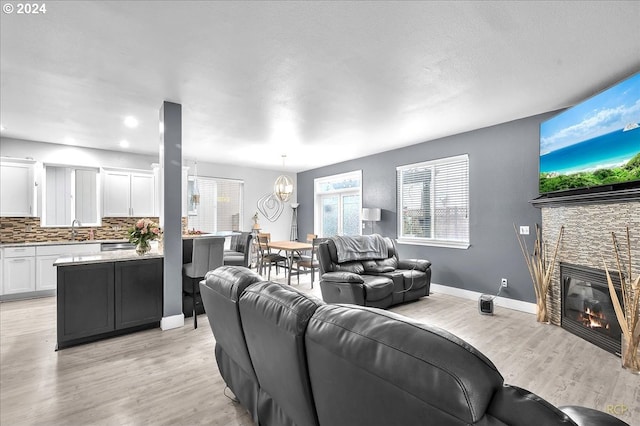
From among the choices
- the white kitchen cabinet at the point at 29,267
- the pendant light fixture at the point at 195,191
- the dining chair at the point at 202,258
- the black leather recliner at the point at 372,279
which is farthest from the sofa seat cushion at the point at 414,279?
the white kitchen cabinet at the point at 29,267

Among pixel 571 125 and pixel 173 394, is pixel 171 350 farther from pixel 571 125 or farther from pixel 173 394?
pixel 571 125

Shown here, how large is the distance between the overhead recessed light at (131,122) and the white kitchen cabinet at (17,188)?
2147 mm

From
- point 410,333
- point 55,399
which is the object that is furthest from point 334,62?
point 55,399

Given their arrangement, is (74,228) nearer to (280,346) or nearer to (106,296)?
(106,296)

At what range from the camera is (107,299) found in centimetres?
332

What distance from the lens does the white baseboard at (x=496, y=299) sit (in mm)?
4199

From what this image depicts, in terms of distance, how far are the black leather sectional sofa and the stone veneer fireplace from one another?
2716mm

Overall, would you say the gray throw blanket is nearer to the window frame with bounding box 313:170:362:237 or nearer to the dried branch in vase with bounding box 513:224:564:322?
the window frame with bounding box 313:170:362:237

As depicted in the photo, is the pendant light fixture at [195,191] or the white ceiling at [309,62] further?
the pendant light fixture at [195,191]

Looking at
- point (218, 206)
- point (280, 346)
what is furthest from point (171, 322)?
point (218, 206)

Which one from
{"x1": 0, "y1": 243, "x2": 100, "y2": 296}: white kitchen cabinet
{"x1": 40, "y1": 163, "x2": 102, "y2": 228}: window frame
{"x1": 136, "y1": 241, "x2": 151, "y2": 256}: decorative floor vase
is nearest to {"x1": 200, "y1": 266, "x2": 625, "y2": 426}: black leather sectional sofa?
{"x1": 136, "y1": 241, "x2": 151, "y2": 256}: decorative floor vase

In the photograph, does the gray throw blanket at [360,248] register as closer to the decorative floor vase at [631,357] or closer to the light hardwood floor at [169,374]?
the light hardwood floor at [169,374]

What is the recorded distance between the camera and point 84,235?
5.73m

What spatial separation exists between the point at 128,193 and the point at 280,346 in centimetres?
597
